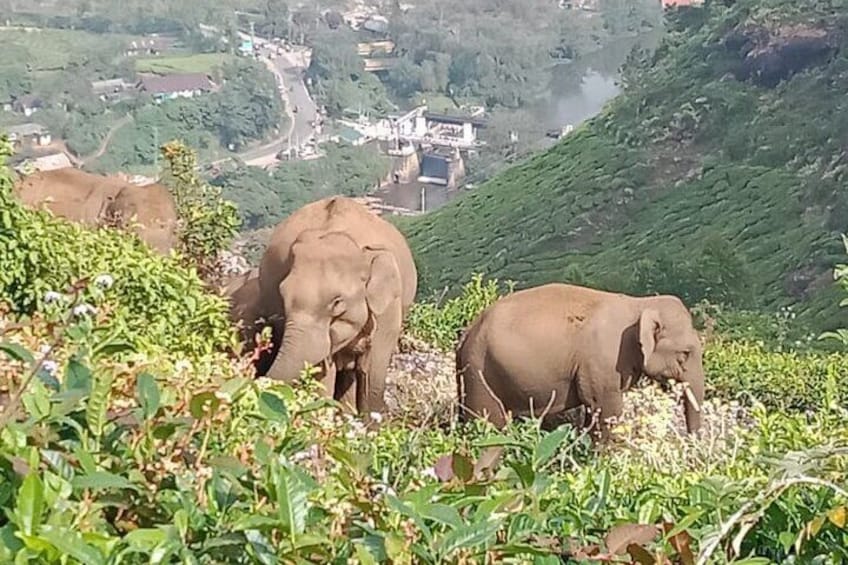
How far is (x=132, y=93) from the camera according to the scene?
128 feet

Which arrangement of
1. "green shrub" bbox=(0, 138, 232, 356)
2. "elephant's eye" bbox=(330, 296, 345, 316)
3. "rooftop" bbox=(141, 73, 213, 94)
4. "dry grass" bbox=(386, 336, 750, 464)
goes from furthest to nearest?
"rooftop" bbox=(141, 73, 213, 94) → "elephant's eye" bbox=(330, 296, 345, 316) → "green shrub" bbox=(0, 138, 232, 356) → "dry grass" bbox=(386, 336, 750, 464)

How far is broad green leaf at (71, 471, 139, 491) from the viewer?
187 centimetres

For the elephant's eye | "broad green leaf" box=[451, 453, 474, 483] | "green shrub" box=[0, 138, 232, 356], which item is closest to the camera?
"broad green leaf" box=[451, 453, 474, 483]

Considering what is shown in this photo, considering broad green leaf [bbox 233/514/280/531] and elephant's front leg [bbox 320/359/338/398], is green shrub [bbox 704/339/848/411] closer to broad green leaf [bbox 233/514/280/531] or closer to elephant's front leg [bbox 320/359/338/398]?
elephant's front leg [bbox 320/359/338/398]

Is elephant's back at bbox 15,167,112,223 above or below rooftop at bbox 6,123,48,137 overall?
above

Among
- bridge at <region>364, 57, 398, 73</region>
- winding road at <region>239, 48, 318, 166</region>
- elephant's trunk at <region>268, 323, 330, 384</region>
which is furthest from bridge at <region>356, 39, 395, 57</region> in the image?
elephant's trunk at <region>268, 323, 330, 384</region>

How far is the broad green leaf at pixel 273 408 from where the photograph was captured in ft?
6.93

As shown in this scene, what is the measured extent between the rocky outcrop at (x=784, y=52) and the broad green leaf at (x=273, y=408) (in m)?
31.1

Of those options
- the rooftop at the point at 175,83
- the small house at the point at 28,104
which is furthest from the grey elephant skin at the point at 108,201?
the rooftop at the point at 175,83

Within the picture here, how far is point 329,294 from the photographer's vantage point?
24.4 ft

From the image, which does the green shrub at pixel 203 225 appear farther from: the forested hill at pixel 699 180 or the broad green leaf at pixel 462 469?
the forested hill at pixel 699 180

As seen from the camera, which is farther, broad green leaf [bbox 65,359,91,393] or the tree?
the tree

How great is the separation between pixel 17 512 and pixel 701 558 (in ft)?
2.96

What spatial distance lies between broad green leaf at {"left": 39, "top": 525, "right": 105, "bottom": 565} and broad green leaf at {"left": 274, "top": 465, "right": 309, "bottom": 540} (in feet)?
0.83
